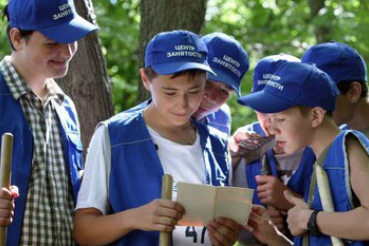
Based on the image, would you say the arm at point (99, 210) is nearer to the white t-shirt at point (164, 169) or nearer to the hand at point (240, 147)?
the white t-shirt at point (164, 169)

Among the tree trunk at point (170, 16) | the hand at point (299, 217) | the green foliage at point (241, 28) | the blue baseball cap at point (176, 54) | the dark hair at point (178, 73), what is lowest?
the hand at point (299, 217)

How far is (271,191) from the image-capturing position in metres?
4.28

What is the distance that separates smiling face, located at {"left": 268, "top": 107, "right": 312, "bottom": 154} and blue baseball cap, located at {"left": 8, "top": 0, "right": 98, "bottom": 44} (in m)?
1.10

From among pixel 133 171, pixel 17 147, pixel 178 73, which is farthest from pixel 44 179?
pixel 178 73

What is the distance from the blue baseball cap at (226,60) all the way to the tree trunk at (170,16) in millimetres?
809

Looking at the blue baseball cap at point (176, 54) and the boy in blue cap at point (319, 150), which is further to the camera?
the blue baseball cap at point (176, 54)

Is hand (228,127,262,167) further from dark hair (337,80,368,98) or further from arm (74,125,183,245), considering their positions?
arm (74,125,183,245)

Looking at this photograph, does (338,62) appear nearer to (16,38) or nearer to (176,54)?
(176,54)

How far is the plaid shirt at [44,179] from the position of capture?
396cm

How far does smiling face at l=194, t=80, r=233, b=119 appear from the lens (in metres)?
4.57

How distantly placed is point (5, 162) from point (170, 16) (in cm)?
229

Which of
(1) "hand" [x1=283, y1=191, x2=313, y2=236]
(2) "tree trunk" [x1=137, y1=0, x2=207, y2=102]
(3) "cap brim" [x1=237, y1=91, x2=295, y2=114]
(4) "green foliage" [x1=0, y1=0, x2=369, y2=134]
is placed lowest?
(1) "hand" [x1=283, y1=191, x2=313, y2=236]

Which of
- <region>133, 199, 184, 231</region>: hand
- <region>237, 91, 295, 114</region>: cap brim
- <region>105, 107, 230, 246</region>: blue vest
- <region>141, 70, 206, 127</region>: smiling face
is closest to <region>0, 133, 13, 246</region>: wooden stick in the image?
<region>105, 107, 230, 246</region>: blue vest

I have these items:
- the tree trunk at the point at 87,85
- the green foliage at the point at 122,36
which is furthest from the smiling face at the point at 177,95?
the green foliage at the point at 122,36
